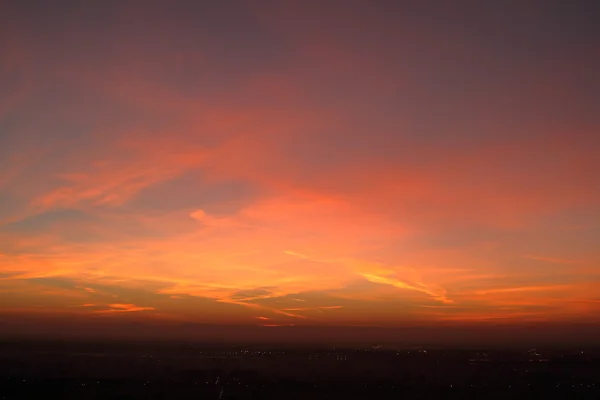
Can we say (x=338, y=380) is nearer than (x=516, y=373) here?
Yes

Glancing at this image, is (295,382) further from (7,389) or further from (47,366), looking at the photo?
(47,366)

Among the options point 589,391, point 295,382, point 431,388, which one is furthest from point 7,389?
point 589,391

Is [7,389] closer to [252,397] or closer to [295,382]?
[252,397]

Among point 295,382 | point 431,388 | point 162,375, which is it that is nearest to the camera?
point 431,388

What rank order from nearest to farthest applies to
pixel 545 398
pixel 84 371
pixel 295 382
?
1. pixel 545 398
2. pixel 295 382
3. pixel 84 371

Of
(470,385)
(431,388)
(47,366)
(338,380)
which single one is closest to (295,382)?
(338,380)

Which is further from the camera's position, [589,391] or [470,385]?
[470,385]

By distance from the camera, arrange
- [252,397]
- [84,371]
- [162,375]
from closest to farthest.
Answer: [252,397]
[162,375]
[84,371]

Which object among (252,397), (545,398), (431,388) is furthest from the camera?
(431,388)
